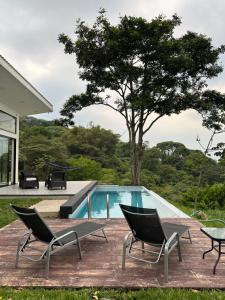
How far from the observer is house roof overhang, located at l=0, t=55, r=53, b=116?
9.50 m

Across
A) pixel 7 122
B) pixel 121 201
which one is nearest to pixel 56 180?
pixel 121 201

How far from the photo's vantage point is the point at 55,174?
12.5 m

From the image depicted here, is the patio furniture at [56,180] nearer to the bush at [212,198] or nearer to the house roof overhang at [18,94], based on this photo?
the house roof overhang at [18,94]

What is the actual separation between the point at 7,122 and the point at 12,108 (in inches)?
35.3

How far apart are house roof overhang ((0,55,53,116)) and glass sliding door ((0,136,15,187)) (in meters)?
1.74

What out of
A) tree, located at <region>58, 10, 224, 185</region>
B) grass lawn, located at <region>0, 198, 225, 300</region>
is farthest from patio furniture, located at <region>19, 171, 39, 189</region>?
grass lawn, located at <region>0, 198, 225, 300</region>

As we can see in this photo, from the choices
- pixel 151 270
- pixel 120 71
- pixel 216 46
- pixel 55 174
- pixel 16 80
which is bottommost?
pixel 151 270

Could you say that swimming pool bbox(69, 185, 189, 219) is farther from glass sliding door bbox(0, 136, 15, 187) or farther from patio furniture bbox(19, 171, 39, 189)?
glass sliding door bbox(0, 136, 15, 187)

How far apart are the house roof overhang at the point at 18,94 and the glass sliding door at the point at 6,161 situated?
5.71 ft

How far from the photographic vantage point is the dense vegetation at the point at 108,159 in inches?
838

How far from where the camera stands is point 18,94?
12.4 metres

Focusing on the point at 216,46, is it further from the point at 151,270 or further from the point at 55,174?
the point at 151,270

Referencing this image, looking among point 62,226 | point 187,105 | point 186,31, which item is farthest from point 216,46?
point 62,226

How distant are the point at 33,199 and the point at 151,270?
7146 millimetres
